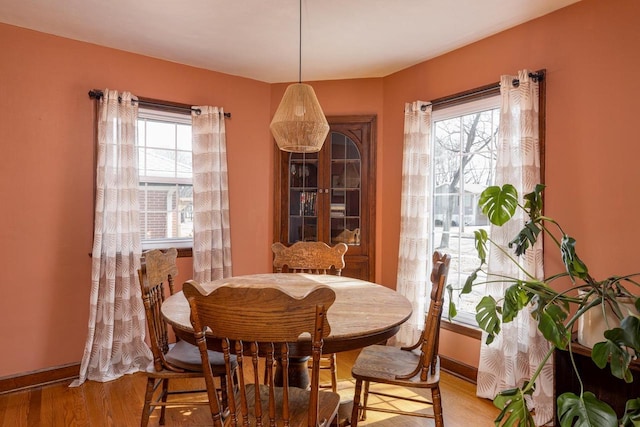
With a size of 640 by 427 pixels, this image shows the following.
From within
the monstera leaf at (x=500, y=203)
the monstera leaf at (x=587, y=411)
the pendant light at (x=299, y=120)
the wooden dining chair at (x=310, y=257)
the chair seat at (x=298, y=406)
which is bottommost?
the chair seat at (x=298, y=406)

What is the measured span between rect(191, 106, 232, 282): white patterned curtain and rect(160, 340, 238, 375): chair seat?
1431mm

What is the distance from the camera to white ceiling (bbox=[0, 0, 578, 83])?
8.82 ft

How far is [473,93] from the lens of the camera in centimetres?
322

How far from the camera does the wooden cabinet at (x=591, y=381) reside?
6.95 feet

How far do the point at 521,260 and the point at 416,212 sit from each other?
101 centimetres

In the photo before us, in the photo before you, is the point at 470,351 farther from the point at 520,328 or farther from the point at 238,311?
the point at 238,311

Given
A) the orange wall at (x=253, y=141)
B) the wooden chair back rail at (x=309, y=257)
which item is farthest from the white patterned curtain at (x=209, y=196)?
the wooden chair back rail at (x=309, y=257)

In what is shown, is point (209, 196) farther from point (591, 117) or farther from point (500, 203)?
point (591, 117)

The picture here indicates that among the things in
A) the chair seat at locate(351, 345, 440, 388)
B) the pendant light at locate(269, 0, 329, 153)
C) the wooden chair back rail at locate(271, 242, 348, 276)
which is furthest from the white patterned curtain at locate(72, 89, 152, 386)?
the chair seat at locate(351, 345, 440, 388)

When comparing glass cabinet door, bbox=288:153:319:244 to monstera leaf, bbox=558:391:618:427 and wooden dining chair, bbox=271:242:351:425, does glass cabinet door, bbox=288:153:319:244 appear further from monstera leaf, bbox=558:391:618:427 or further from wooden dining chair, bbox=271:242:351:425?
monstera leaf, bbox=558:391:618:427

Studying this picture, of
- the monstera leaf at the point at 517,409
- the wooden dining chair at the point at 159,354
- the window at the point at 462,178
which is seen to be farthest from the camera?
the window at the point at 462,178

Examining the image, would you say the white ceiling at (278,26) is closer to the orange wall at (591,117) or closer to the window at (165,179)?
the orange wall at (591,117)

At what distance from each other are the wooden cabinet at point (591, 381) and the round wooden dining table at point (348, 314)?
863 mm

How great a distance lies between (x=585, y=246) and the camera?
254 cm
